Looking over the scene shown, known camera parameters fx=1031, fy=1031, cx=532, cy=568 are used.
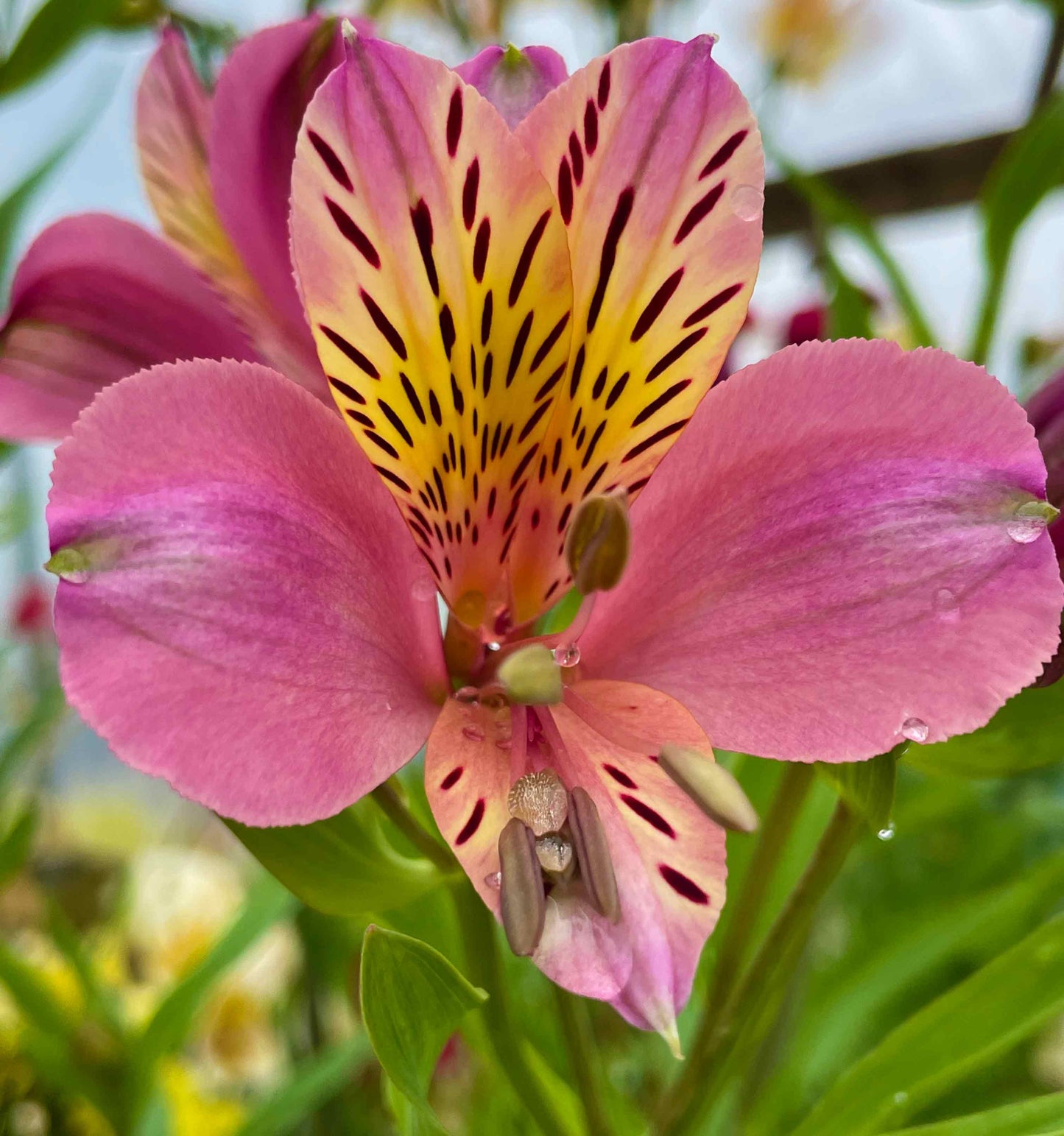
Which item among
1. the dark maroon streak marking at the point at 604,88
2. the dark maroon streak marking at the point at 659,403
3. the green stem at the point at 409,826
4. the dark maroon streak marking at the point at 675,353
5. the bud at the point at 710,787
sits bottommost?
the green stem at the point at 409,826

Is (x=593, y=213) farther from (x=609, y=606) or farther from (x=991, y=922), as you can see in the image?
(x=991, y=922)

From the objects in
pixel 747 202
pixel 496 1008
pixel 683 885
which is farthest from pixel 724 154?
pixel 496 1008

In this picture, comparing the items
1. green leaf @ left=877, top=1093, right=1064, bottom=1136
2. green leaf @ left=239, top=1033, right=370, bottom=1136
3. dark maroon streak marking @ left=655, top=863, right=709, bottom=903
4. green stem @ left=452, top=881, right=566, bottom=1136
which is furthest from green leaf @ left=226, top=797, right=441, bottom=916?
green leaf @ left=239, top=1033, right=370, bottom=1136

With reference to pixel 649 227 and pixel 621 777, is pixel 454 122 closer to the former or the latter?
pixel 649 227

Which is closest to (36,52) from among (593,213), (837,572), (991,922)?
(593,213)

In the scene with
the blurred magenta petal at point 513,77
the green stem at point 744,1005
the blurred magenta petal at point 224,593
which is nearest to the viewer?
the blurred magenta petal at point 224,593

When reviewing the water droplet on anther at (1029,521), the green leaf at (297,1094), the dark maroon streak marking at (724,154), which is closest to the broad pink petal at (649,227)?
the dark maroon streak marking at (724,154)

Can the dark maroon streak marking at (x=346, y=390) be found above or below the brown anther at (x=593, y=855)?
above

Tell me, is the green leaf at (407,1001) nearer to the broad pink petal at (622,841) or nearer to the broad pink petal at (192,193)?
the broad pink petal at (622,841)
